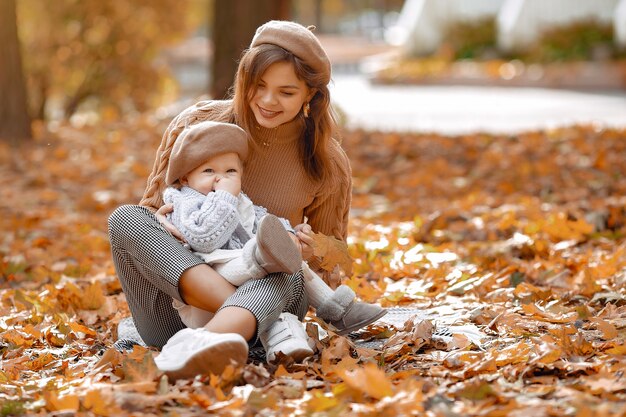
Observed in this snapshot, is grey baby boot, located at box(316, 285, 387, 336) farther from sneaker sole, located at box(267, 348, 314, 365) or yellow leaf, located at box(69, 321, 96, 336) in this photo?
yellow leaf, located at box(69, 321, 96, 336)

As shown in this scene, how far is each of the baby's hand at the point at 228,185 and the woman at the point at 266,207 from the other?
210 millimetres

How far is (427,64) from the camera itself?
20938mm

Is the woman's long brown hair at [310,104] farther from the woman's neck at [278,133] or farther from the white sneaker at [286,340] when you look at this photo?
the white sneaker at [286,340]

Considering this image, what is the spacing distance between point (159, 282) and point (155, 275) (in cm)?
3

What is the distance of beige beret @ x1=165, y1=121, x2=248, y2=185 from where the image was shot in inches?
133

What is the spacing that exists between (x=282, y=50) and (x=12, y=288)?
2.20 meters

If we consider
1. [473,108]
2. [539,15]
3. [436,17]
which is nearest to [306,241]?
[473,108]

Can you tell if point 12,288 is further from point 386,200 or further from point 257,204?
point 386,200

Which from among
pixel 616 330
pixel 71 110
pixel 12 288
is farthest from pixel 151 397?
pixel 71 110

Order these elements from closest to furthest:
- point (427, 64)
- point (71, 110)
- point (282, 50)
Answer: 1. point (282, 50)
2. point (71, 110)
3. point (427, 64)

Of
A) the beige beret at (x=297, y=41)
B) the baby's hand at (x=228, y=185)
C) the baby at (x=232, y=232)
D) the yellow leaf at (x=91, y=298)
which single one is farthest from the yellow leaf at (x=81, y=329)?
the beige beret at (x=297, y=41)

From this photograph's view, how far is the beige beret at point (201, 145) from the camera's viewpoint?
3371 millimetres

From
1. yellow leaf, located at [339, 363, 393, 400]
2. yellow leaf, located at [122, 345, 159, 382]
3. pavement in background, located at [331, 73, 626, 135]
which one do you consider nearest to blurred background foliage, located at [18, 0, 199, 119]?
pavement in background, located at [331, 73, 626, 135]

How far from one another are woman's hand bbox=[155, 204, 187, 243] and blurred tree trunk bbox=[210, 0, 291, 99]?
6.44 m
